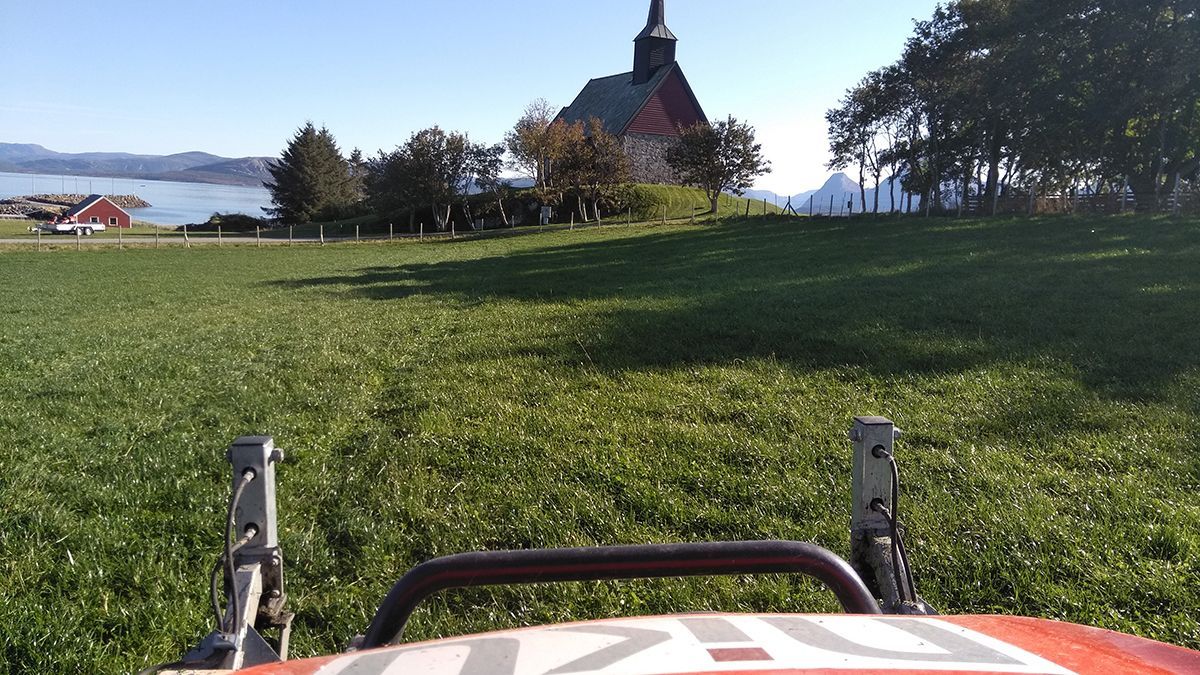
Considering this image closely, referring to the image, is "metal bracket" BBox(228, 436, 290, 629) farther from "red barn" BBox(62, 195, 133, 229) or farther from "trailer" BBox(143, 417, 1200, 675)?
"red barn" BBox(62, 195, 133, 229)

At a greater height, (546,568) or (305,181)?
(305,181)

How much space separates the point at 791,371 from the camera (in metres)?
6.67

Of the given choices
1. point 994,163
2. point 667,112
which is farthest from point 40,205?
point 994,163

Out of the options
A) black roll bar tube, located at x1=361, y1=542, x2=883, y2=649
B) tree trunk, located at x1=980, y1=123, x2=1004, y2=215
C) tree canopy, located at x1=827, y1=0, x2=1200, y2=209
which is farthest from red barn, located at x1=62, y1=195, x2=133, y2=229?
black roll bar tube, located at x1=361, y1=542, x2=883, y2=649

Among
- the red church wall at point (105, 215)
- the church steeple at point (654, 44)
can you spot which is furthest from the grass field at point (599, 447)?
the red church wall at point (105, 215)

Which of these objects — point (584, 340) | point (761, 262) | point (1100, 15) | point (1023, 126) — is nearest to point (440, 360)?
point (584, 340)

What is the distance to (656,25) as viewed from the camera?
54.8 meters

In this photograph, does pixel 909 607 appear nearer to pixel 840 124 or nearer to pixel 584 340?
pixel 584 340

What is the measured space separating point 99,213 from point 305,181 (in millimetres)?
20059

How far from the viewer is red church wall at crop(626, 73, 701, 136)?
53.9m

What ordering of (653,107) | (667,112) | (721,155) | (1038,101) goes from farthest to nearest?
(667,112) < (653,107) < (721,155) < (1038,101)

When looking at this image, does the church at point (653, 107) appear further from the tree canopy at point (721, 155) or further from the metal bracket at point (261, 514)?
the metal bracket at point (261, 514)

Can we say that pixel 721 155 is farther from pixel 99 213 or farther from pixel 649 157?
pixel 99 213

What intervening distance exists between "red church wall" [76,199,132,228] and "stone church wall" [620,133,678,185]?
151 feet
